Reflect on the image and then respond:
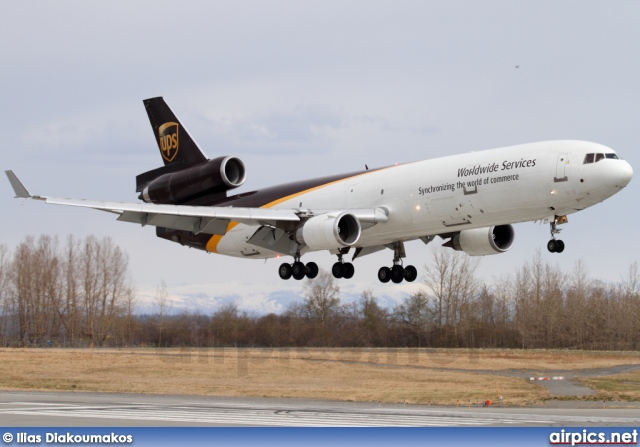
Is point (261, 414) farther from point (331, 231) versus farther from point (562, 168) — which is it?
point (562, 168)

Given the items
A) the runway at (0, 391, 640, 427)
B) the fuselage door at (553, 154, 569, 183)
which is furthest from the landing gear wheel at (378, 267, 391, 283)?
the fuselage door at (553, 154, 569, 183)

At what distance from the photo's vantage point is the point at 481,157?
4116cm

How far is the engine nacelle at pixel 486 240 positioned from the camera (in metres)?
47.4

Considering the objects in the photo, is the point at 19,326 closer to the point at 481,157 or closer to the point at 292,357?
the point at 292,357

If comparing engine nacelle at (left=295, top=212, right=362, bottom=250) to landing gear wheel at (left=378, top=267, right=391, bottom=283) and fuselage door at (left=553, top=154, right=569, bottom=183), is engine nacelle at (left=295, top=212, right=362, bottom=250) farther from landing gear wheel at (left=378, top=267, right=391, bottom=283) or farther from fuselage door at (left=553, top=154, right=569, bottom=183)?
fuselage door at (left=553, top=154, right=569, bottom=183)

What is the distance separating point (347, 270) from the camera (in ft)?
164

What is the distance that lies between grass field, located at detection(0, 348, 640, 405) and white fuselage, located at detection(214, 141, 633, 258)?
331 inches

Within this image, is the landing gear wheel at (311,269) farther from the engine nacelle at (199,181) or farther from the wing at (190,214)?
the engine nacelle at (199,181)

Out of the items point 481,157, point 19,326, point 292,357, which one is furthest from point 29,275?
point 481,157

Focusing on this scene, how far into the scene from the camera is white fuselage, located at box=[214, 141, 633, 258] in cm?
3794

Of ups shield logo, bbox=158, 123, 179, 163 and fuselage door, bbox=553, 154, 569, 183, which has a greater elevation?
ups shield logo, bbox=158, 123, 179, 163

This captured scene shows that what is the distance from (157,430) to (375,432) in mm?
6308

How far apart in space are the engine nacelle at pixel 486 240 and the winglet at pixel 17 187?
21.4 metres

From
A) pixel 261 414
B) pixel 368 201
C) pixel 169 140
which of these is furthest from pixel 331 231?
pixel 169 140
